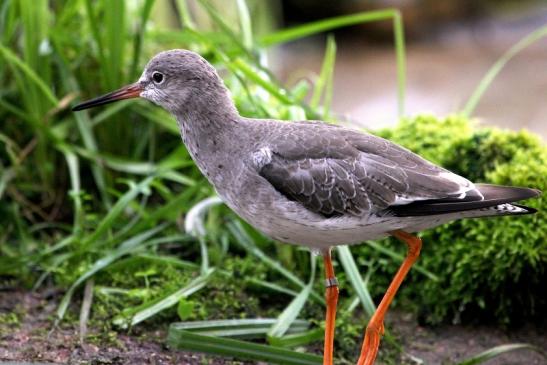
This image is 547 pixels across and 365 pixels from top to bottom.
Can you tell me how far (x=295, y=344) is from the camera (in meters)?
4.93

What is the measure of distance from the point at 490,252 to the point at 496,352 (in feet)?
2.29

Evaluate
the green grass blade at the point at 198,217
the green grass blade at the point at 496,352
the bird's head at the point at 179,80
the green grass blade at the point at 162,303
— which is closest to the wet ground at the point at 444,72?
the green grass blade at the point at 198,217

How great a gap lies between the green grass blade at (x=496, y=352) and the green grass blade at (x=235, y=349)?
38.0 inches

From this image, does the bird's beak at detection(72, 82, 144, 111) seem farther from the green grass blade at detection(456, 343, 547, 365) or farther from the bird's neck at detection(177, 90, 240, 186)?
the green grass blade at detection(456, 343, 547, 365)

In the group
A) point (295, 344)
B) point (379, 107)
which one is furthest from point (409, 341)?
point (379, 107)

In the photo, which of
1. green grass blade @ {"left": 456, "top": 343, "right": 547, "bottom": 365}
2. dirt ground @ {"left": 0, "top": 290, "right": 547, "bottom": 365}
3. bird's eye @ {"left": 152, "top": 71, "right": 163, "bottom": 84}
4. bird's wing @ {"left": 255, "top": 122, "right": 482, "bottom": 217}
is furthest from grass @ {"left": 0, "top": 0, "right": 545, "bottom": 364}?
bird's eye @ {"left": 152, "top": 71, "right": 163, "bottom": 84}

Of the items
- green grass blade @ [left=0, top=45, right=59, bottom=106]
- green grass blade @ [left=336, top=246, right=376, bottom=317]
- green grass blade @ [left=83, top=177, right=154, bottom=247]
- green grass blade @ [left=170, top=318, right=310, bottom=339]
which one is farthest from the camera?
green grass blade @ [left=0, top=45, right=59, bottom=106]

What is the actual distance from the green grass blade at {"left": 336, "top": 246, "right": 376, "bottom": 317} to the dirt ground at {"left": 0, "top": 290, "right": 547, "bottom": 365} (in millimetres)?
333

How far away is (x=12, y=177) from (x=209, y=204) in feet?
5.39

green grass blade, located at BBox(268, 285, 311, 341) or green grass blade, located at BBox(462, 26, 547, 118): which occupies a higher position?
green grass blade, located at BBox(462, 26, 547, 118)

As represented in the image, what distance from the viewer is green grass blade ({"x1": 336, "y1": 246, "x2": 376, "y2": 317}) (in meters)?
5.09

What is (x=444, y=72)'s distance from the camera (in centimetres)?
1215

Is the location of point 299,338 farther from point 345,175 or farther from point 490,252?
point 490,252

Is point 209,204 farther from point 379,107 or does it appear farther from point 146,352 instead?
point 379,107
